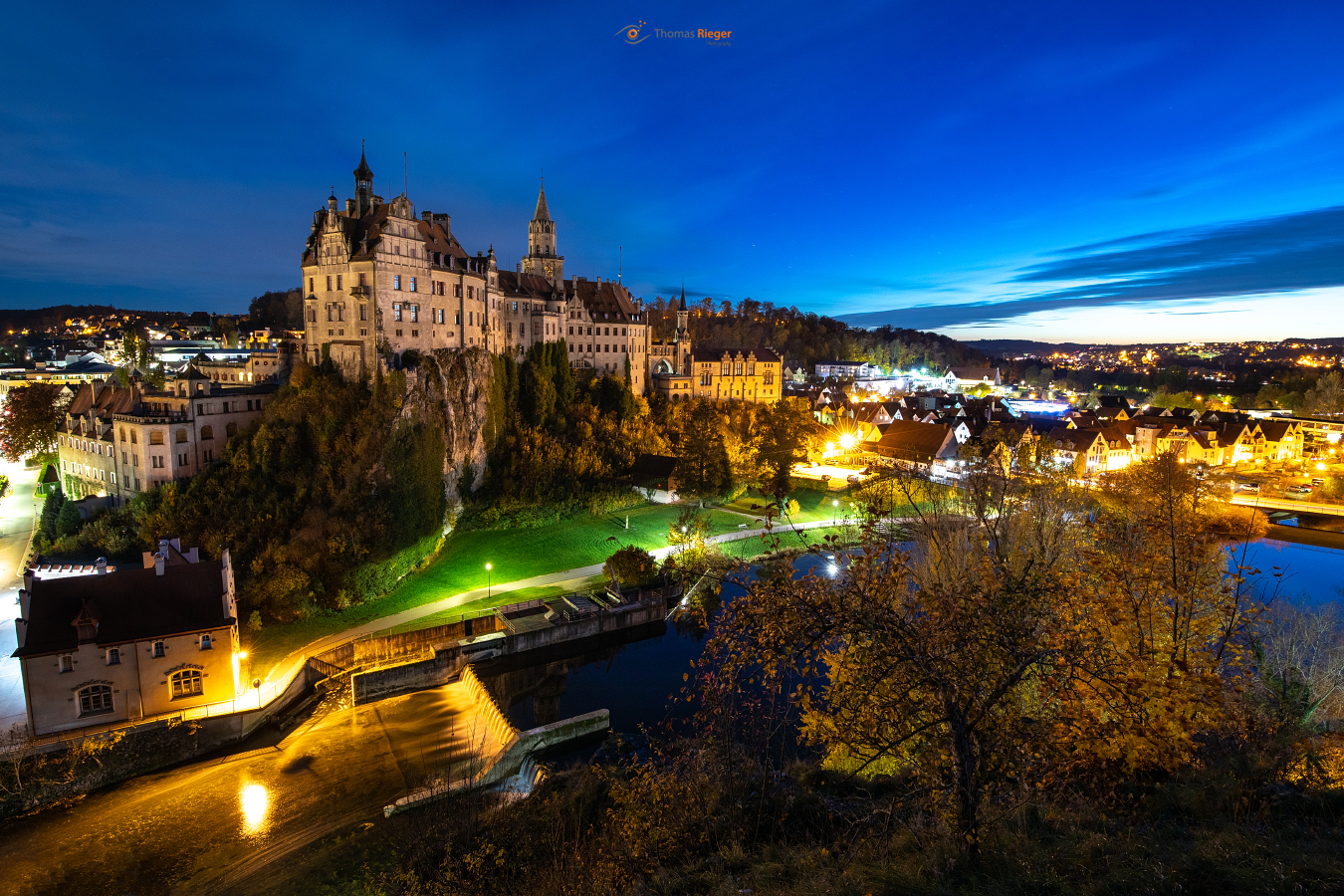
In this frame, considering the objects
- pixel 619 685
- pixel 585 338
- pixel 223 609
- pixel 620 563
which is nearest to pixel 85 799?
pixel 223 609

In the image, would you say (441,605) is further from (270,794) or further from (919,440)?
(919,440)

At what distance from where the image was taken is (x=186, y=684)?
20953 mm

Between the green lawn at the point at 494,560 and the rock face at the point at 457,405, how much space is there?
4195mm

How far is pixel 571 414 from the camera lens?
159 ft

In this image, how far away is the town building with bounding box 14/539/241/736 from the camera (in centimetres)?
1925

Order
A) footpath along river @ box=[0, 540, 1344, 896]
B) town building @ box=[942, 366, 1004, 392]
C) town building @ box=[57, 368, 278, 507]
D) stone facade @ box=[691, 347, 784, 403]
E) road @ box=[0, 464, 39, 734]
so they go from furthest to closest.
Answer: town building @ box=[942, 366, 1004, 392]
stone facade @ box=[691, 347, 784, 403]
town building @ box=[57, 368, 278, 507]
road @ box=[0, 464, 39, 734]
footpath along river @ box=[0, 540, 1344, 896]

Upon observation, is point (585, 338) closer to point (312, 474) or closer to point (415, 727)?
point (312, 474)

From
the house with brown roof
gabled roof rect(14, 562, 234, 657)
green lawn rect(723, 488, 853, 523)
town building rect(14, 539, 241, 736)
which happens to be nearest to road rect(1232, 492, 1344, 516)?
the house with brown roof

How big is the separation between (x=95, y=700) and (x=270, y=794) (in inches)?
285

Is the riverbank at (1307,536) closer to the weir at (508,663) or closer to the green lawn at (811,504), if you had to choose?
the green lawn at (811,504)

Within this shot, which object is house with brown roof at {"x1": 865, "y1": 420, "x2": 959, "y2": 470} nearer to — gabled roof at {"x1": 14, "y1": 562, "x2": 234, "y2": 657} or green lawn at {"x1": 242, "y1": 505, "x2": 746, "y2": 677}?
green lawn at {"x1": 242, "y1": 505, "x2": 746, "y2": 677}

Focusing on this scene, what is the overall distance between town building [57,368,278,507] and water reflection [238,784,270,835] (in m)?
21.6

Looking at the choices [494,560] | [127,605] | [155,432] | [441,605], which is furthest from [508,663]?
[155,432]

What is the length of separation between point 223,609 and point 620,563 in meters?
16.1
